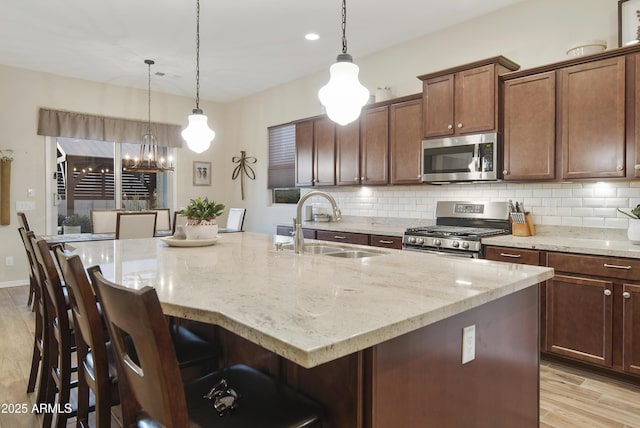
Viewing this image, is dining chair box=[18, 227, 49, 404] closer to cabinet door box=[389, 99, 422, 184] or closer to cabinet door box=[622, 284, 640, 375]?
cabinet door box=[389, 99, 422, 184]

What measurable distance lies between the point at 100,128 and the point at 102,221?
1648mm

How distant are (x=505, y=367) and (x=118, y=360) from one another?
134 centimetres

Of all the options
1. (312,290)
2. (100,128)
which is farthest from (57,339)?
(100,128)

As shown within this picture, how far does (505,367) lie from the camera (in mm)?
1534

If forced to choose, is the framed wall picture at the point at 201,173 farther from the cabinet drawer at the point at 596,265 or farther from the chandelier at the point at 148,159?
the cabinet drawer at the point at 596,265

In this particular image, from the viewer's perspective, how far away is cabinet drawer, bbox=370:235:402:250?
384 centimetres

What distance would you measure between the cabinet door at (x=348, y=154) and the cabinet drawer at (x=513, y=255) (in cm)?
185

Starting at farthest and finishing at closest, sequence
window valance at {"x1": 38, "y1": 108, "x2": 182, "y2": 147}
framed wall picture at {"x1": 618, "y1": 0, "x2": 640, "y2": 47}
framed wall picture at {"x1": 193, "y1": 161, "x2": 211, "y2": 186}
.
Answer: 1. framed wall picture at {"x1": 193, "y1": 161, "x2": 211, "y2": 186}
2. window valance at {"x1": 38, "y1": 108, "x2": 182, "y2": 147}
3. framed wall picture at {"x1": 618, "y1": 0, "x2": 640, "y2": 47}

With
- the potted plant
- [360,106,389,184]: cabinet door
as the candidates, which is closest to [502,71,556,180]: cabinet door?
[360,106,389,184]: cabinet door

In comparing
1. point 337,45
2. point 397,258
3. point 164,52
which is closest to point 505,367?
point 397,258

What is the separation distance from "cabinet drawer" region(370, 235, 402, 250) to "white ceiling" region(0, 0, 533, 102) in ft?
7.06

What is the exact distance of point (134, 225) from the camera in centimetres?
426

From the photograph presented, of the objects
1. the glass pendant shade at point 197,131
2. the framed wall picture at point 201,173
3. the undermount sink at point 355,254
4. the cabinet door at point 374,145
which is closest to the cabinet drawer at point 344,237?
the cabinet door at point 374,145

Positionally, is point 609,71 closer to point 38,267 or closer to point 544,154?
point 544,154
